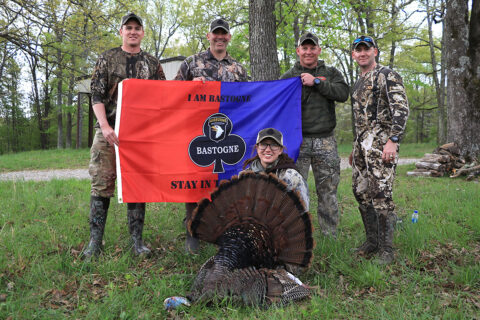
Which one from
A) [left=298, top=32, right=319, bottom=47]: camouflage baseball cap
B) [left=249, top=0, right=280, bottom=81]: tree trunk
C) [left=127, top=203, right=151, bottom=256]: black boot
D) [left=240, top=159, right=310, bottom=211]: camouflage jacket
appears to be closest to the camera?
[left=240, top=159, right=310, bottom=211]: camouflage jacket

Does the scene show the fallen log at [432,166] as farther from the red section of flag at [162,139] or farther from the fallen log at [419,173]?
the red section of flag at [162,139]

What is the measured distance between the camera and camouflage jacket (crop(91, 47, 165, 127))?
3805 mm

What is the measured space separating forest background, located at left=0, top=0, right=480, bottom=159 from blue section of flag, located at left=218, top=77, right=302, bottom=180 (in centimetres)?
172

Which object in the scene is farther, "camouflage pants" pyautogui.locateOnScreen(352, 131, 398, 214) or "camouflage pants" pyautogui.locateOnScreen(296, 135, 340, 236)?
"camouflage pants" pyautogui.locateOnScreen(296, 135, 340, 236)

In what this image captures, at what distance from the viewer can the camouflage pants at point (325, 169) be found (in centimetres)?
431

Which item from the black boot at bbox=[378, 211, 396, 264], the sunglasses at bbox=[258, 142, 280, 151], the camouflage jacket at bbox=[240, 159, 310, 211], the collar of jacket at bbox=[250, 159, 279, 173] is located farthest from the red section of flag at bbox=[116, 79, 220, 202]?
the black boot at bbox=[378, 211, 396, 264]

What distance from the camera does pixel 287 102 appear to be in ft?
14.4

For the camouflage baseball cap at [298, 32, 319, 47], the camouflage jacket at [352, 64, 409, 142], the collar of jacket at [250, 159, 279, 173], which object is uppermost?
the camouflage baseball cap at [298, 32, 319, 47]

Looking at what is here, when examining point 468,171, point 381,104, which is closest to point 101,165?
point 381,104

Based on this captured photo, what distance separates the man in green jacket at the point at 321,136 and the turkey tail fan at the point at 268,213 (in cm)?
143

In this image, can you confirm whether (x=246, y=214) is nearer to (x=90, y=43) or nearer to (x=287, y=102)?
(x=287, y=102)

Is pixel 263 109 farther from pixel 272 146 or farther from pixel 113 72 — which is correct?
pixel 113 72

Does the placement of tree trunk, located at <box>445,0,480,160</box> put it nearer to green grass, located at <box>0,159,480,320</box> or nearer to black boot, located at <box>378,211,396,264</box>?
green grass, located at <box>0,159,480,320</box>

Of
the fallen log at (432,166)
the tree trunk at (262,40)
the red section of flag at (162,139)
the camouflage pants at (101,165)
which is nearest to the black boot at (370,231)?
the red section of flag at (162,139)
